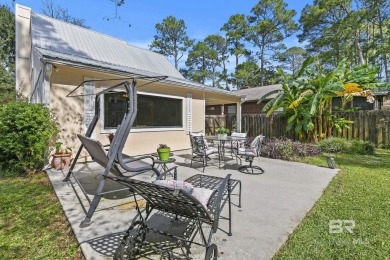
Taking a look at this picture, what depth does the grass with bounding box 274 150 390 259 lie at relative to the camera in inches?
98.7

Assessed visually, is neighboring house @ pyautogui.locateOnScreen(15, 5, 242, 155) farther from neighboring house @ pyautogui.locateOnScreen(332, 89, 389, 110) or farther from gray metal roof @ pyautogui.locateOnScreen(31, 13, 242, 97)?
neighboring house @ pyautogui.locateOnScreen(332, 89, 389, 110)

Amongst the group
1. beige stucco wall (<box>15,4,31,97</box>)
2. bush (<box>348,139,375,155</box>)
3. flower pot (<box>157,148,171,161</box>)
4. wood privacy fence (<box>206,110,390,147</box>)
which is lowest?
bush (<box>348,139,375,155</box>)

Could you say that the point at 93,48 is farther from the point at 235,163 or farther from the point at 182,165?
the point at 235,163

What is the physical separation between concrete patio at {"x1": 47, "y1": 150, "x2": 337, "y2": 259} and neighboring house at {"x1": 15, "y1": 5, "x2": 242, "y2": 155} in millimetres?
1911

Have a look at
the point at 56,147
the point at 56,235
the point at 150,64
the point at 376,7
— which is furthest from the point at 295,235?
the point at 376,7

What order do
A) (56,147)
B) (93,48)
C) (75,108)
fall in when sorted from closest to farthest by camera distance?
(56,147) < (75,108) < (93,48)

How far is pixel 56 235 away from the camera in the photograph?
2.85m

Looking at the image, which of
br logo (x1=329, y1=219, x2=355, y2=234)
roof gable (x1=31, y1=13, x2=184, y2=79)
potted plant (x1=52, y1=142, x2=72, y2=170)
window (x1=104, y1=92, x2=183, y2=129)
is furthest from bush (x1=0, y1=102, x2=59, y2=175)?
br logo (x1=329, y1=219, x2=355, y2=234)

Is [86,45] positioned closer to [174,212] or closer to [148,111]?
[148,111]

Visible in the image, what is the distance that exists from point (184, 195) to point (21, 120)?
525cm

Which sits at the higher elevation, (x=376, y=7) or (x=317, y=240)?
(x=376, y=7)

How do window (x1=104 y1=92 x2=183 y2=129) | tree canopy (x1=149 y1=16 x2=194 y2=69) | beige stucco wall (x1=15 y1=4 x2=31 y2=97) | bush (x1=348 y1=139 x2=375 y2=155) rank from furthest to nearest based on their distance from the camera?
tree canopy (x1=149 y1=16 x2=194 y2=69)
beige stucco wall (x1=15 y1=4 x2=31 y2=97)
bush (x1=348 y1=139 x2=375 y2=155)
window (x1=104 y1=92 x2=183 y2=129)

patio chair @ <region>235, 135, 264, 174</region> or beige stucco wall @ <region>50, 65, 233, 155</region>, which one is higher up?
beige stucco wall @ <region>50, 65, 233, 155</region>

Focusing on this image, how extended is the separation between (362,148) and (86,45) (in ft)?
41.9
